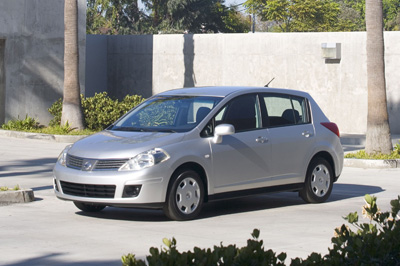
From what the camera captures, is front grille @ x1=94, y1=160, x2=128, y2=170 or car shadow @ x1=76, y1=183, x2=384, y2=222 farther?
car shadow @ x1=76, y1=183, x2=384, y2=222

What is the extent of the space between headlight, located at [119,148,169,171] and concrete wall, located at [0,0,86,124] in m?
14.5

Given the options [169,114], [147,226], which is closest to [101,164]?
[147,226]

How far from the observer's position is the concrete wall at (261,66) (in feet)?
81.1

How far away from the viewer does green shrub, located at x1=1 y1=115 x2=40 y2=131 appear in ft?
74.8

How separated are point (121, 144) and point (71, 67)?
39.3 feet

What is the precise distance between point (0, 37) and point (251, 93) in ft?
44.5

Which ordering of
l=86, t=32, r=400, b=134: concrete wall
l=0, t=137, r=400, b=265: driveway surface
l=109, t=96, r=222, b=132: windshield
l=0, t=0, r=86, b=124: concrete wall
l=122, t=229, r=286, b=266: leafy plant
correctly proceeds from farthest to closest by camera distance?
l=86, t=32, r=400, b=134: concrete wall
l=0, t=0, r=86, b=124: concrete wall
l=109, t=96, r=222, b=132: windshield
l=0, t=137, r=400, b=265: driveway surface
l=122, t=229, r=286, b=266: leafy plant

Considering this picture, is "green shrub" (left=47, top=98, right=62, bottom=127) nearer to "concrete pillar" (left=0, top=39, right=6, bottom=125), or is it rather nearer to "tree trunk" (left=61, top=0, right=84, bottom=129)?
"tree trunk" (left=61, top=0, right=84, bottom=129)

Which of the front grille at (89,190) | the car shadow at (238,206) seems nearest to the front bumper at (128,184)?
the front grille at (89,190)

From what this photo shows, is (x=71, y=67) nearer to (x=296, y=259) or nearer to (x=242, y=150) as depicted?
(x=242, y=150)

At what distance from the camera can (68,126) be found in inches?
859

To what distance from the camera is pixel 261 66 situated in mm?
26859

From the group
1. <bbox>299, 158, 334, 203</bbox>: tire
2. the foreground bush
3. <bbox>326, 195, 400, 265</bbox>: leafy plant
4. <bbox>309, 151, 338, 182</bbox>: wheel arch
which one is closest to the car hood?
<bbox>299, 158, 334, 203</bbox>: tire

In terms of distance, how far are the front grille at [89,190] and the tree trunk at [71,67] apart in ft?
38.5
